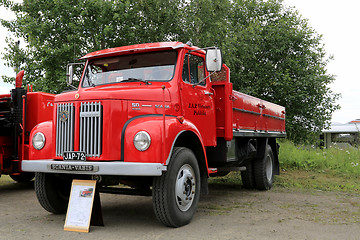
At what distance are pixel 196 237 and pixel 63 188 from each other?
2.54 metres

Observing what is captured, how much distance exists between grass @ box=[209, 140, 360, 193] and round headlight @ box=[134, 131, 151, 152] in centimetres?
575

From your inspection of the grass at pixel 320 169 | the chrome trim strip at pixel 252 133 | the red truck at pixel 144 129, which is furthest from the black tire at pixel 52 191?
the grass at pixel 320 169

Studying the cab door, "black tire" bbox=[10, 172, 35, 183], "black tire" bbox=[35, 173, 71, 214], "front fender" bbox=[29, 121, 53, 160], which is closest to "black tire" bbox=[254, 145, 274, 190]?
the cab door

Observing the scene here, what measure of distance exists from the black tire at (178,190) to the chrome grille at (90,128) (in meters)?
0.92

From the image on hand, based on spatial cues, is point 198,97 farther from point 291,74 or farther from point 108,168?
point 291,74

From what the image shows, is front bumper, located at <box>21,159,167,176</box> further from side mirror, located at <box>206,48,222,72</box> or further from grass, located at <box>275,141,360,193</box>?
grass, located at <box>275,141,360,193</box>

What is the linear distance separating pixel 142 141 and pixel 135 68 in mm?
1692

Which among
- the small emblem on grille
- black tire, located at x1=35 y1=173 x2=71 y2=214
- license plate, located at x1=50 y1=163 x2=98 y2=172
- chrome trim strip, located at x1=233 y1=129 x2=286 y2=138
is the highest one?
the small emblem on grille

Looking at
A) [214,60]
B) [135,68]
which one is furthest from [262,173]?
[135,68]

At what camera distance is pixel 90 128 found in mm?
5051

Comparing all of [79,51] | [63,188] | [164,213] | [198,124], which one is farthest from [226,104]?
[79,51]

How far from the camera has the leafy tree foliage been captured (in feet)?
60.2

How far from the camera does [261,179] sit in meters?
9.08

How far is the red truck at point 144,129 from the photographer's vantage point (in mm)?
4891
